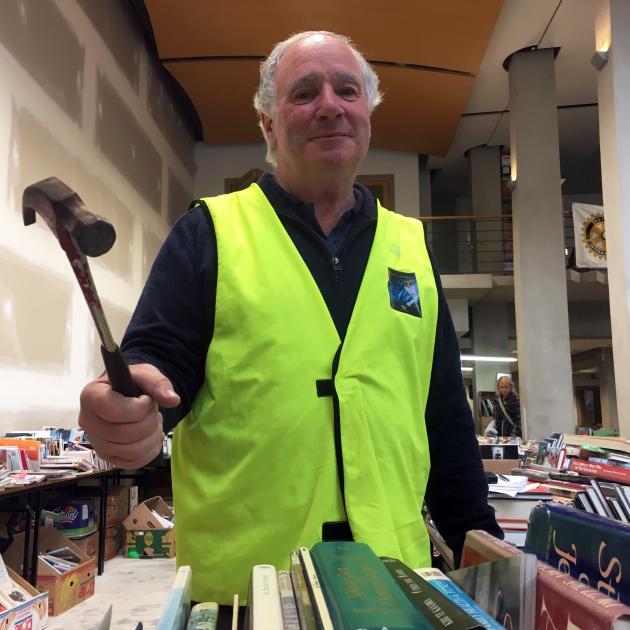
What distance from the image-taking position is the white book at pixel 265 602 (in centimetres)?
45

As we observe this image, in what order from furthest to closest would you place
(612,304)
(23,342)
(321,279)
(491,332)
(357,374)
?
(491,332) → (612,304) → (23,342) → (321,279) → (357,374)

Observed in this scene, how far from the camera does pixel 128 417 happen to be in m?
0.73

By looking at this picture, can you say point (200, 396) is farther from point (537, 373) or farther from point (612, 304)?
point (537, 373)

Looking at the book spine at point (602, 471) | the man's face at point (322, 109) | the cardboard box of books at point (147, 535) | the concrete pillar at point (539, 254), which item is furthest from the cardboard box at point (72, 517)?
the concrete pillar at point (539, 254)

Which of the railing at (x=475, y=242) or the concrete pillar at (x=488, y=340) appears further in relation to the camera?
the concrete pillar at (x=488, y=340)

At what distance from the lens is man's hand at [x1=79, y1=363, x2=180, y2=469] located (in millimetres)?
723

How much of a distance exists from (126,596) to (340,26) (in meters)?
6.11

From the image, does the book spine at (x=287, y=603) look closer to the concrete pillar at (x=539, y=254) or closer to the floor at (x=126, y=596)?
the floor at (x=126, y=596)

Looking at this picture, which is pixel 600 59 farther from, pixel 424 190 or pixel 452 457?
pixel 424 190

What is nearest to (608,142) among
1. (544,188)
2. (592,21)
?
(544,188)

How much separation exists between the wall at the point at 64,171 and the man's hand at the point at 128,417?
13.8 feet

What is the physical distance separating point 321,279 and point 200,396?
1.02ft

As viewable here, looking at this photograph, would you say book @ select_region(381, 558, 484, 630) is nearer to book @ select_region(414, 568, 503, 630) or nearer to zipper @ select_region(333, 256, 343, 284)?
book @ select_region(414, 568, 503, 630)

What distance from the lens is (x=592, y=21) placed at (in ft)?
25.7
